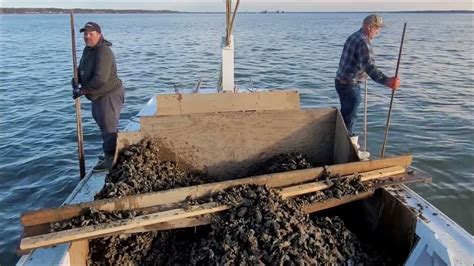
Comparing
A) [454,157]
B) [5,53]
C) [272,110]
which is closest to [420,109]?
[454,157]

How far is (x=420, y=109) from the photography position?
1122 cm

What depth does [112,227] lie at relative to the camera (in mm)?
2994

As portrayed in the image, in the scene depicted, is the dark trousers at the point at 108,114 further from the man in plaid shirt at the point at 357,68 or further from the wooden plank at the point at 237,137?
the man in plaid shirt at the point at 357,68

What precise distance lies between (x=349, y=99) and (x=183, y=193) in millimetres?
2897

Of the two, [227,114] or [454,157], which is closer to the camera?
[227,114]

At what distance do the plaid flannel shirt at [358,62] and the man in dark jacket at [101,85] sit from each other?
2807 mm

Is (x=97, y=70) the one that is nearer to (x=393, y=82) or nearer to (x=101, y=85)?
(x=101, y=85)

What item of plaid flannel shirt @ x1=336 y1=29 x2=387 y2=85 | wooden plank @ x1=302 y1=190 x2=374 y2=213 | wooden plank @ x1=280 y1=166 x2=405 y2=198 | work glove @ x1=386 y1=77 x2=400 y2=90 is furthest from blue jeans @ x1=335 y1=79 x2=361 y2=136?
wooden plank @ x1=302 y1=190 x2=374 y2=213

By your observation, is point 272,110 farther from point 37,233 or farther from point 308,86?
point 308,86

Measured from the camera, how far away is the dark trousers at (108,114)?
15.8ft

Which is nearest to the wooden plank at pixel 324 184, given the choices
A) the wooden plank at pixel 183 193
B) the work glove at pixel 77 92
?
the wooden plank at pixel 183 193

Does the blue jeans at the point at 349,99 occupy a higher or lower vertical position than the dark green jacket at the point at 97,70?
lower

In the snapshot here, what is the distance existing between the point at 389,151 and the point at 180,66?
1195cm

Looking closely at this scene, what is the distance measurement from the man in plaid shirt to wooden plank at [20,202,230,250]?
8.93 ft
